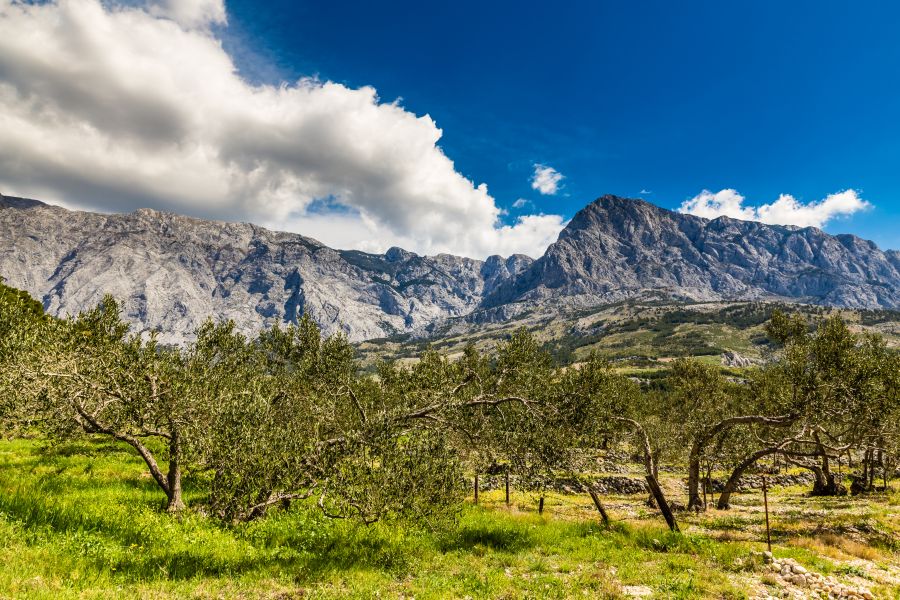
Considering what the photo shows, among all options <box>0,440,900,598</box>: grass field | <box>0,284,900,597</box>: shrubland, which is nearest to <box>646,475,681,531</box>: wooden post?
<box>0,284,900,597</box>: shrubland

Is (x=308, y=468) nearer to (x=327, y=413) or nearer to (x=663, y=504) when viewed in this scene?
(x=327, y=413)

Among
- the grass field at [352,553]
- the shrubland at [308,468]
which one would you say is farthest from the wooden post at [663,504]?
the grass field at [352,553]

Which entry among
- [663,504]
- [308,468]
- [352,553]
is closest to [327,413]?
[308,468]

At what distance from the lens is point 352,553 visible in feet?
60.8

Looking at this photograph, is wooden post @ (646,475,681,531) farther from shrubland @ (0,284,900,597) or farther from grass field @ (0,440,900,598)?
grass field @ (0,440,900,598)

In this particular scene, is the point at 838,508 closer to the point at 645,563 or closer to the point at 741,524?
the point at 741,524

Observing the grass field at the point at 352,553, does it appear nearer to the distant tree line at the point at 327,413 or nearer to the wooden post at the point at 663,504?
the wooden post at the point at 663,504

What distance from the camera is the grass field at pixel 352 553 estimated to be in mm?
13594

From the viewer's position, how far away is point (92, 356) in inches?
866

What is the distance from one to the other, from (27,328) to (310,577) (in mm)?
33472

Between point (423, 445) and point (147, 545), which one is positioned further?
point (423, 445)

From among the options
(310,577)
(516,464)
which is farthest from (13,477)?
(516,464)

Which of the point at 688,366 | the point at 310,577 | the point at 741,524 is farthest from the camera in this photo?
the point at 688,366

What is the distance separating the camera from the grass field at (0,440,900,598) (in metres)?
13.6
